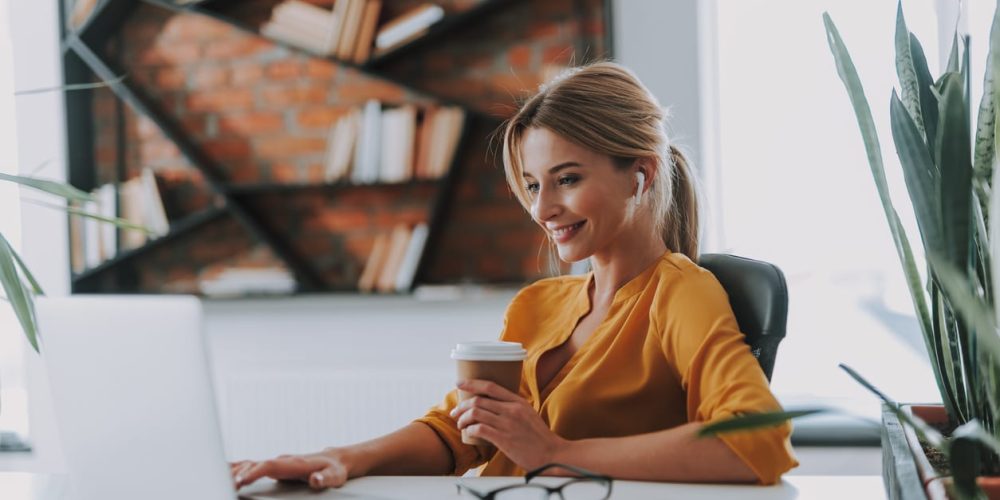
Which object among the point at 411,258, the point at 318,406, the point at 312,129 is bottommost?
the point at 318,406

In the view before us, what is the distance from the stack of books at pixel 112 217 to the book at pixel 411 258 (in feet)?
3.12

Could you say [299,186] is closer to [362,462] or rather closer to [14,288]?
[14,288]

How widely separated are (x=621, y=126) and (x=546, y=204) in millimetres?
177

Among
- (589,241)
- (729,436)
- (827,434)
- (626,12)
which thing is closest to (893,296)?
(827,434)

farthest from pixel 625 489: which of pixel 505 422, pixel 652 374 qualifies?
pixel 652 374

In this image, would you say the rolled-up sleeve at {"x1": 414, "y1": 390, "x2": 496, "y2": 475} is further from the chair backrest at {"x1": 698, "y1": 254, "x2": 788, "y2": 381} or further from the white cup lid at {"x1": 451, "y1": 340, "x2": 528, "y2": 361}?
the chair backrest at {"x1": 698, "y1": 254, "x2": 788, "y2": 381}

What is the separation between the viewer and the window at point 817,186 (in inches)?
121

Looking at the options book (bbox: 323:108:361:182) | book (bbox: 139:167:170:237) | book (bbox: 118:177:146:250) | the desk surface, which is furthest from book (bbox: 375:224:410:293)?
the desk surface

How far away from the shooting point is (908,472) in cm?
107

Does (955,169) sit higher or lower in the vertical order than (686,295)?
higher

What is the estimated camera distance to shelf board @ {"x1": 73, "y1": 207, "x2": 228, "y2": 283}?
139 inches

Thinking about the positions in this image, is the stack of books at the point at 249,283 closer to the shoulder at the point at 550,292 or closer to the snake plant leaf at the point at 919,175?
the shoulder at the point at 550,292

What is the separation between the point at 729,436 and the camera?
1.20m

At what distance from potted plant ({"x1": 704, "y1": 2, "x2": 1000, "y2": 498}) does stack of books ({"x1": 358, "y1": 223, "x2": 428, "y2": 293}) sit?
2006mm
